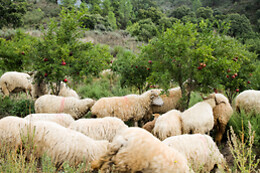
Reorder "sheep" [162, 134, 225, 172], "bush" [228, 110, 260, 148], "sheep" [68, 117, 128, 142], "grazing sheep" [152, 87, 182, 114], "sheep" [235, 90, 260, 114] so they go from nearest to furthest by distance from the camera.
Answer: "sheep" [162, 134, 225, 172]
"sheep" [68, 117, 128, 142]
"bush" [228, 110, 260, 148]
"sheep" [235, 90, 260, 114]
"grazing sheep" [152, 87, 182, 114]

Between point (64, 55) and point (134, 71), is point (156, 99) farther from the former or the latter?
point (64, 55)

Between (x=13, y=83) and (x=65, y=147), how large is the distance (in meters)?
6.79

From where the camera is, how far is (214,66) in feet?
15.7

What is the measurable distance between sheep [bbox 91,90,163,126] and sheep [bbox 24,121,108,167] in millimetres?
2132

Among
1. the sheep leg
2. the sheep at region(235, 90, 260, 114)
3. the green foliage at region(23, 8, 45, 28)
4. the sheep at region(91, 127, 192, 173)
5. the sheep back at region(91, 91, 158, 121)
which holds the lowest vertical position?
the green foliage at region(23, 8, 45, 28)

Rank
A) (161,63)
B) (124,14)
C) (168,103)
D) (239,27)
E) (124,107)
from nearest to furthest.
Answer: (161,63)
(124,107)
(168,103)
(239,27)
(124,14)

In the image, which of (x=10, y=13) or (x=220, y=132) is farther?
(x=10, y=13)

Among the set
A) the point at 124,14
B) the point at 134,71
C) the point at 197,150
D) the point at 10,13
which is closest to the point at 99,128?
the point at 197,150

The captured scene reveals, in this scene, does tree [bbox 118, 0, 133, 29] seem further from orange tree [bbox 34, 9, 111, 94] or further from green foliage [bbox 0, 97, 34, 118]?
green foliage [bbox 0, 97, 34, 118]

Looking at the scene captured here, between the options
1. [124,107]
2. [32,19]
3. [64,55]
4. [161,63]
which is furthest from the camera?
[32,19]

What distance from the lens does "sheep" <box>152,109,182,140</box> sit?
408 centimetres

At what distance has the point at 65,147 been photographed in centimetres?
309

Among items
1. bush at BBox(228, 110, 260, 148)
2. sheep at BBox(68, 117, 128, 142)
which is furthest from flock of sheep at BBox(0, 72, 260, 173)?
bush at BBox(228, 110, 260, 148)

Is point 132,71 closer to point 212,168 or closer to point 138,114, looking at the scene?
point 138,114
